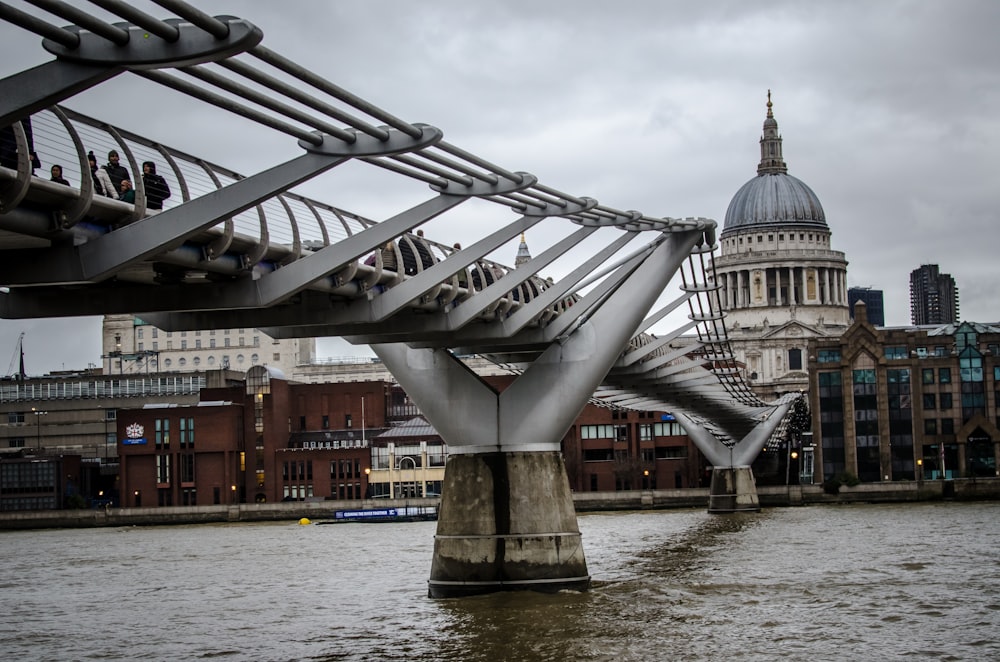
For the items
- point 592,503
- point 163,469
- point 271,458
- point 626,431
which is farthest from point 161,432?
point 626,431

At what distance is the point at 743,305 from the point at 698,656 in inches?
5225

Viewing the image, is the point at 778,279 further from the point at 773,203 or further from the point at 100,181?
the point at 100,181

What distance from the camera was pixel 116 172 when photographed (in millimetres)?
17641

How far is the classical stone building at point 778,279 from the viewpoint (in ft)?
488

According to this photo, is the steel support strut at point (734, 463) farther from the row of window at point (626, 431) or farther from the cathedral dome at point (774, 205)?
the cathedral dome at point (774, 205)

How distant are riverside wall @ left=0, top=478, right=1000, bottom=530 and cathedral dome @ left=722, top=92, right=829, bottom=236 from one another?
70.0 m

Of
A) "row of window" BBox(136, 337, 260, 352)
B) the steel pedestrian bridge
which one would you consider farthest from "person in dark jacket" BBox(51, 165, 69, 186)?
"row of window" BBox(136, 337, 260, 352)

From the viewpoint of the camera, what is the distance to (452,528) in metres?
31.0

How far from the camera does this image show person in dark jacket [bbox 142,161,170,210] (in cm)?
1823

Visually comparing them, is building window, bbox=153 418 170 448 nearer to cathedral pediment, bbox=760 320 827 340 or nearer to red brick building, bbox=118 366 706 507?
red brick building, bbox=118 366 706 507

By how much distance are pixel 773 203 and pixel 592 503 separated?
251ft

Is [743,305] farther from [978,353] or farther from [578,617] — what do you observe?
[578,617]

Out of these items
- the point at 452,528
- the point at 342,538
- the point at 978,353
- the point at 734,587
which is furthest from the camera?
the point at 978,353

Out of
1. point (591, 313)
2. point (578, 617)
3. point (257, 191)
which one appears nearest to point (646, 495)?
point (591, 313)
